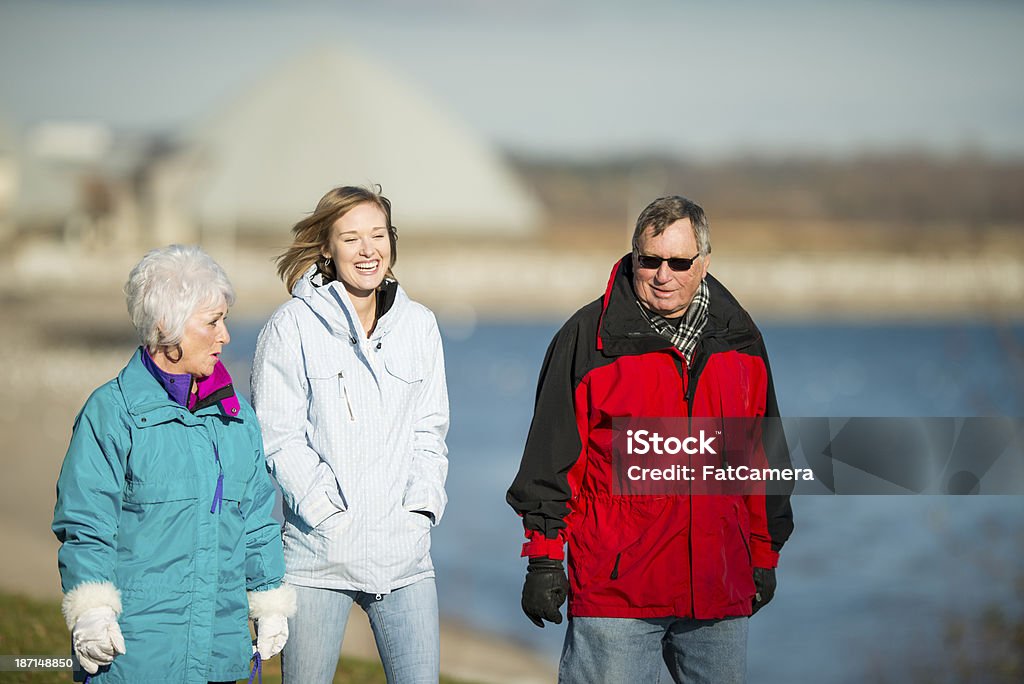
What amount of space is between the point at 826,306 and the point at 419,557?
71.4 m

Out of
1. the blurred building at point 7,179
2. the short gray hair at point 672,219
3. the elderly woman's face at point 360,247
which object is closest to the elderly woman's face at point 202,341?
the elderly woman's face at point 360,247

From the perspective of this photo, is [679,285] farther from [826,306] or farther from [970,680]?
[826,306]

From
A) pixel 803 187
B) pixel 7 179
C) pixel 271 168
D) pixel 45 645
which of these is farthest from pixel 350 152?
pixel 45 645

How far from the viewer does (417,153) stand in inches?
4215

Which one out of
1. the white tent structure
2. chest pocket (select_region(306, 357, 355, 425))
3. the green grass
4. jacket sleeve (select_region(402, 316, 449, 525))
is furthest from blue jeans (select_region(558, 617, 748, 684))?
the white tent structure

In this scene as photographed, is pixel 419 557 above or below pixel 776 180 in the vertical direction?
below

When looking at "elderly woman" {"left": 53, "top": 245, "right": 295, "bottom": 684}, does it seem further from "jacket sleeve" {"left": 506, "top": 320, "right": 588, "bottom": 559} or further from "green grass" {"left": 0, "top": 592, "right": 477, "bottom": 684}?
"green grass" {"left": 0, "top": 592, "right": 477, "bottom": 684}

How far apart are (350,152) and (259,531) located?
345 feet

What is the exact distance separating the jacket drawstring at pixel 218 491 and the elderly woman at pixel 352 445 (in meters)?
0.23

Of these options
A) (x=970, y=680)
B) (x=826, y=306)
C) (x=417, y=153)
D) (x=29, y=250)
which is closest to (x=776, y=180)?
(x=417, y=153)

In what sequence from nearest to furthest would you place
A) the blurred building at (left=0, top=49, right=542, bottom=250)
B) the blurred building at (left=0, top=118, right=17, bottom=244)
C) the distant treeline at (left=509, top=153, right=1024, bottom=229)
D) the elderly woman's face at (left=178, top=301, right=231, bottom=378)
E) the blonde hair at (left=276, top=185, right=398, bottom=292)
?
1. the elderly woman's face at (left=178, top=301, right=231, bottom=378)
2. the blonde hair at (left=276, top=185, right=398, bottom=292)
3. the blurred building at (left=0, top=118, right=17, bottom=244)
4. the blurred building at (left=0, top=49, right=542, bottom=250)
5. the distant treeline at (left=509, top=153, right=1024, bottom=229)

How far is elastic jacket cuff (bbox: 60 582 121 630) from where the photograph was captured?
8.69 ft

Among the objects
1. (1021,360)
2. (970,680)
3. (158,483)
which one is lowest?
(970,680)

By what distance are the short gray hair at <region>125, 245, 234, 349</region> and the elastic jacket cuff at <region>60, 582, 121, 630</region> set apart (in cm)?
58
